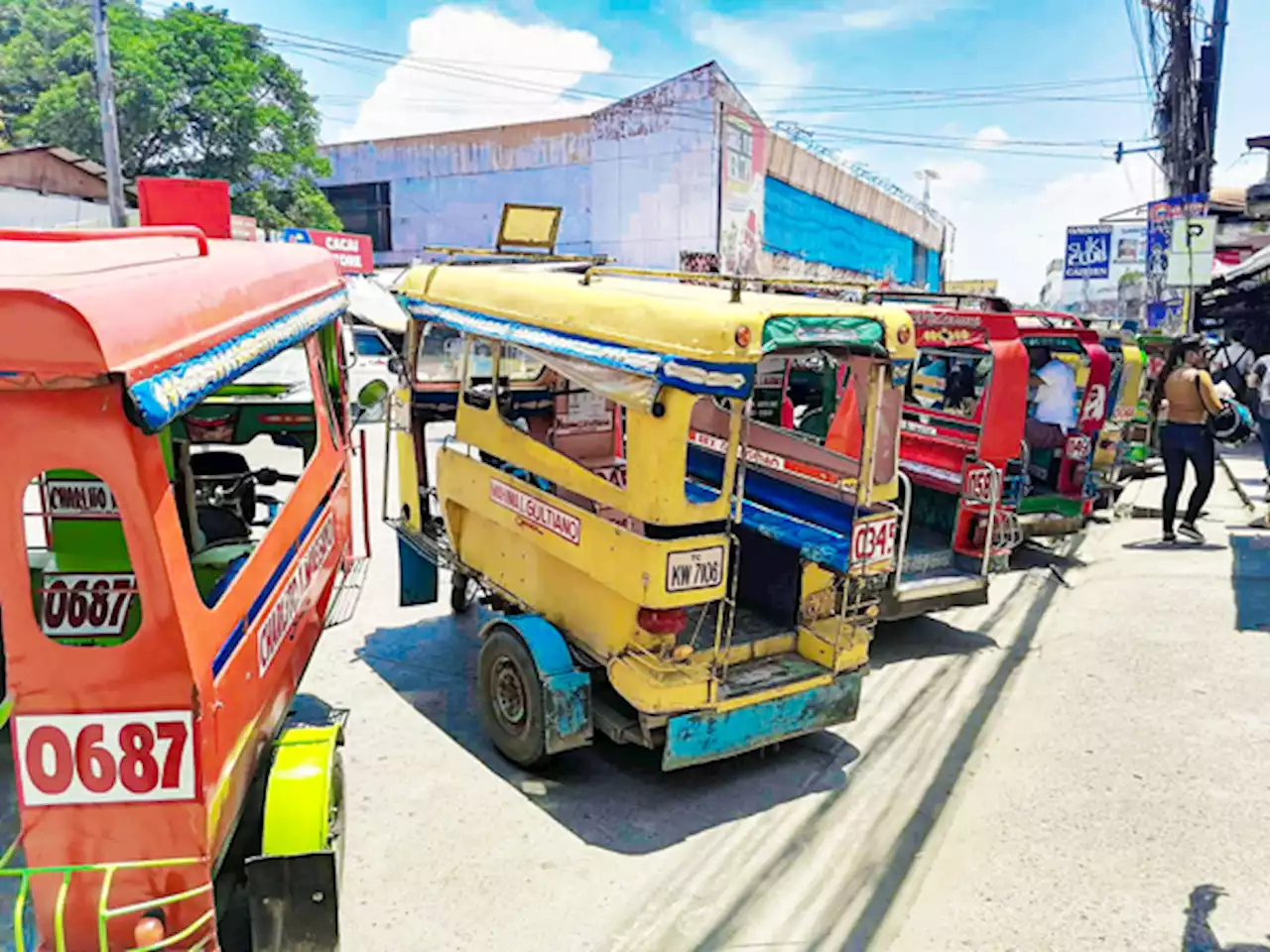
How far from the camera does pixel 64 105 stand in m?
26.8

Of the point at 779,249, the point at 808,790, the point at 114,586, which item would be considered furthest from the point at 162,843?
the point at 779,249

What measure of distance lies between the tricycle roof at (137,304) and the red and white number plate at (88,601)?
3.80 ft

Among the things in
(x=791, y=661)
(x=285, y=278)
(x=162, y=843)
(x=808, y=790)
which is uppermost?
(x=285, y=278)

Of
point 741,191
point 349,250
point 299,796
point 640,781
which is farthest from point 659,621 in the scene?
point 741,191

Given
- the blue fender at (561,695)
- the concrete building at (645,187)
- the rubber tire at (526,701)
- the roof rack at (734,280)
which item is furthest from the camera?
the concrete building at (645,187)

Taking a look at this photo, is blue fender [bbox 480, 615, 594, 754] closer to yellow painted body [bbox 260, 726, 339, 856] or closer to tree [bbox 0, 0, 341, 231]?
yellow painted body [bbox 260, 726, 339, 856]

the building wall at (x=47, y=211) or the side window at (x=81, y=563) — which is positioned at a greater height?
the building wall at (x=47, y=211)

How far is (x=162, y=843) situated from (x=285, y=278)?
8.29ft

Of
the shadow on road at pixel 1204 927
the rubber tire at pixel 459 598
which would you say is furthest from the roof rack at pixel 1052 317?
the shadow on road at pixel 1204 927

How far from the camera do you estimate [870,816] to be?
4.62 metres

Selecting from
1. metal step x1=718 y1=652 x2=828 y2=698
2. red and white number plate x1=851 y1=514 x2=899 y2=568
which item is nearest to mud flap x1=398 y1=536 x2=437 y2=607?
metal step x1=718 y1=652 x2=828 y2=698

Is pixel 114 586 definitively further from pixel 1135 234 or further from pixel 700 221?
pixel 1135 234

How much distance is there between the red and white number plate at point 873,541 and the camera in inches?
195

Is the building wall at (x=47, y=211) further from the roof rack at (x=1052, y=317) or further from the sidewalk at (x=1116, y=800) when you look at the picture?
the sidewalk at (x=1116, y=800)
